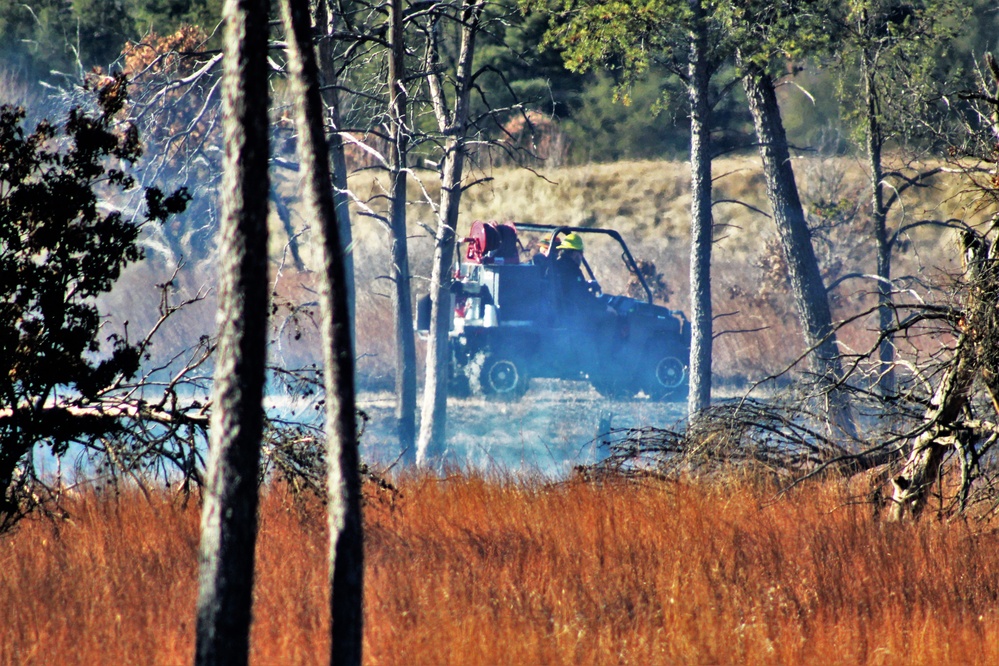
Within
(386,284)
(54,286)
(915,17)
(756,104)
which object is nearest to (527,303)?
(756,104)

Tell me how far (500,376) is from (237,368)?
16.4 m

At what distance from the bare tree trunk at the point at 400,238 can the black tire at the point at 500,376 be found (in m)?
2.21

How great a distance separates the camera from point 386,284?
3136 cm

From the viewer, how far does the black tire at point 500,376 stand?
21.1m

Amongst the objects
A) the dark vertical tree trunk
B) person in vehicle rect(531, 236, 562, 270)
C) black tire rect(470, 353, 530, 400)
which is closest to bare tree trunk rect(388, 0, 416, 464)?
black tire rect(470, 353, 530, 400)

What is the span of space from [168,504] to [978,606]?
6.28 m

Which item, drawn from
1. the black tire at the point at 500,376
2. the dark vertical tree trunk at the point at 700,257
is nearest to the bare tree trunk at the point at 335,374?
the dark vertical tree trunk at the point at 700,257

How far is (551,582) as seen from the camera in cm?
762

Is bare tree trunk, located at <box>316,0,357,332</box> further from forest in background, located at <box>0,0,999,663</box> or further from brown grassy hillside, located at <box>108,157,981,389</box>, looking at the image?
brown grassy hillside, located at <box>108,157,981,389</box>

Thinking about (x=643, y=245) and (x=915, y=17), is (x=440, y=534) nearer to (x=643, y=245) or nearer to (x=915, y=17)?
(x=915, y=17)

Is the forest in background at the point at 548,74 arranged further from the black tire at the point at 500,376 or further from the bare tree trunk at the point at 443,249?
the black tire at the point at 500,376

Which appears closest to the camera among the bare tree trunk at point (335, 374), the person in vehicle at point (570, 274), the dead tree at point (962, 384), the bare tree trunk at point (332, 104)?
the bare tree trunk at point (335, 374)

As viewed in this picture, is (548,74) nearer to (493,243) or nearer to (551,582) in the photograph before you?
(493,243)

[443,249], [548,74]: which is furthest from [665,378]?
[548,74]
